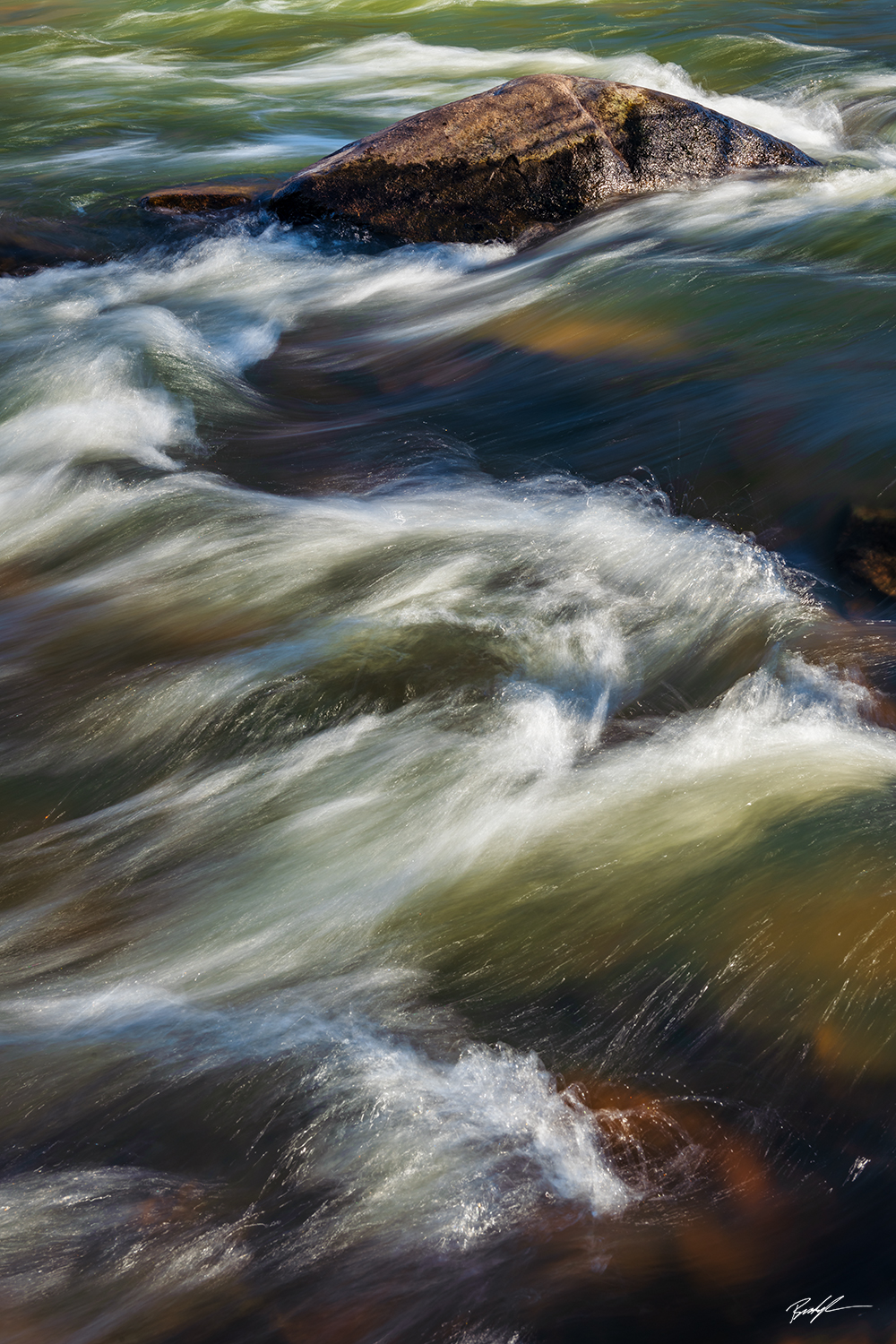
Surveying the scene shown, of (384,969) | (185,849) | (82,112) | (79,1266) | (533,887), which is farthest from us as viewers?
(82,112)

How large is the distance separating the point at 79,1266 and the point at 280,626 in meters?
2.29

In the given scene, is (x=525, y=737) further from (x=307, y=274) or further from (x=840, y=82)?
(x=840, y=82)

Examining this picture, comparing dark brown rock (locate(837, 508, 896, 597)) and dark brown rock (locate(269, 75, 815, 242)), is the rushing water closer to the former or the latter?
dark brown rock (locate(837, 508, 896, 597))

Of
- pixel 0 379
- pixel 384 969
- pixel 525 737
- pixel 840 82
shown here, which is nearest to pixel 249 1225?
pixel 384 969

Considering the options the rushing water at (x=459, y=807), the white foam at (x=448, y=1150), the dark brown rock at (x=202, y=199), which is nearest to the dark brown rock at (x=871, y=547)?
the rushing water at (x=459, y=807)

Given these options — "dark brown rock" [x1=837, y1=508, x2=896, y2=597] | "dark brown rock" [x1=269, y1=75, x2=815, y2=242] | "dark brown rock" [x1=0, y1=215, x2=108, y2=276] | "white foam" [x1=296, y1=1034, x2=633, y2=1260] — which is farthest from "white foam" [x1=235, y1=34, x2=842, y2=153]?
"white foam" [x1=296, y1=1034, x2=633, y2=1260]

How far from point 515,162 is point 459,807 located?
5.66 metres

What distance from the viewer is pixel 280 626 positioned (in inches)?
157

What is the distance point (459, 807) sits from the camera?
3.21 metres

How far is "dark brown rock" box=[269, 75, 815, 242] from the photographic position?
730 cm
